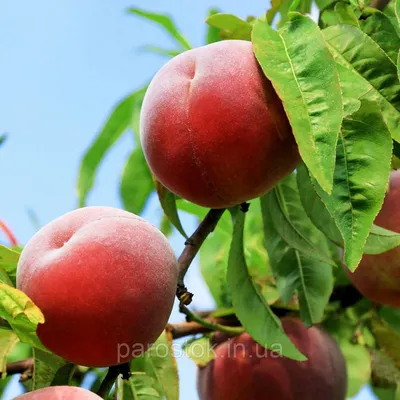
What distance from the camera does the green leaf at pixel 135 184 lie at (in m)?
1.60

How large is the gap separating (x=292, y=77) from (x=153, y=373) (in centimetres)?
57

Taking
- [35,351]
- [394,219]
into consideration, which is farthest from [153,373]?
[394,219]

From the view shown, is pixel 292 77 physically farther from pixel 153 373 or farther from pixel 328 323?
pixel 328 323

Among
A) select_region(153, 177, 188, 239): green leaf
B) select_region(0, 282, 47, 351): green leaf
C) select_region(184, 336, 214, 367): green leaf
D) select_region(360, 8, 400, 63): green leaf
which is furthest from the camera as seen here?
select_region(184, 336, 214, 367): green leaf

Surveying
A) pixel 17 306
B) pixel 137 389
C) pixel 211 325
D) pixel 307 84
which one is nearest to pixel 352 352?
pixel 211 325

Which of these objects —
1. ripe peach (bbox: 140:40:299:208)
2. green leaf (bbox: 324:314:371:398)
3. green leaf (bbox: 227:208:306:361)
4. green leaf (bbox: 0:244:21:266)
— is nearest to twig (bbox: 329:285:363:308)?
green leaf (bbox: 324:314:371:398)

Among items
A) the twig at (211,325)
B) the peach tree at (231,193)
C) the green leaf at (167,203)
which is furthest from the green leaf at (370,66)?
the twig at (211,325)

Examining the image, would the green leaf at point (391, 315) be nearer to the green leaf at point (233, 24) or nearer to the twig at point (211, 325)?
the twig at point (211, 325)

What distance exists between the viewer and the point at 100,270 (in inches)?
35.9

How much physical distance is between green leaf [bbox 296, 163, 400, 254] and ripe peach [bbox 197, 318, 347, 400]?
1.19 feet

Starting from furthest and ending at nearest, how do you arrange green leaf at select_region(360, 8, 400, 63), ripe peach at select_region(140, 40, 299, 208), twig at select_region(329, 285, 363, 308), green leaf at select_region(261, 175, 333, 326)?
twig at select_region(329, 285, 363, 308) → green leaf at select_region(261, 175, 333, 326) → green leaf at select_region(360, 8, 400, 63) → ripe peach at select_region(140, 40, 299, 208)

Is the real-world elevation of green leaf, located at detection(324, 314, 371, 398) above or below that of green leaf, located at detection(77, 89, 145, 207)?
below

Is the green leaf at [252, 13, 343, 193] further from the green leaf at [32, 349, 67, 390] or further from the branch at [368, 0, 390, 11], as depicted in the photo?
the green leaf at [32, 349, 67, 390]

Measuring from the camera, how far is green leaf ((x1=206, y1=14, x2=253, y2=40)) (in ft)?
4.25
